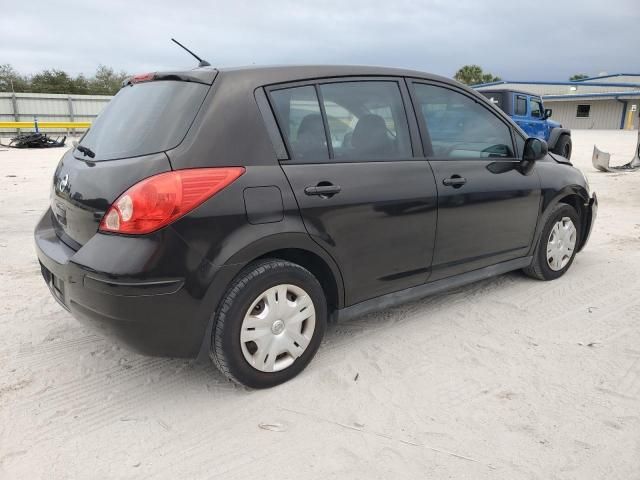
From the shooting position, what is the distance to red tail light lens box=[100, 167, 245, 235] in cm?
218

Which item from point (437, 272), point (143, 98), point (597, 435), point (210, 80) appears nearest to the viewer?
point (597, 435)

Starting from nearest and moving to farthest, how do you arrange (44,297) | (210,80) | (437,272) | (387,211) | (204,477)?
(204,477), (210,80), (387,211), (437,272), (44,297)

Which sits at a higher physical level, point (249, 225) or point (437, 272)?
point (249, 225)

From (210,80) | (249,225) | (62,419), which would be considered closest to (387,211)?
(249,225)

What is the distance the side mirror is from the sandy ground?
1076 millimetres

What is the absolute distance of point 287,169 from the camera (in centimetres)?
252

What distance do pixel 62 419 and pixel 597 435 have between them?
245cm

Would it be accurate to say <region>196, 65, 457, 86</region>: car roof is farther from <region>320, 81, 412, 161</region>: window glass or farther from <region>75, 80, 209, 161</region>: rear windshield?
<region>75, 80, 209, 161</region>: rear windshield

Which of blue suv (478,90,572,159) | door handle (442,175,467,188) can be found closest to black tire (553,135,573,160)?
blue suv (478,90,572,159)

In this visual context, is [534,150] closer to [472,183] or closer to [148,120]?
[472,183]

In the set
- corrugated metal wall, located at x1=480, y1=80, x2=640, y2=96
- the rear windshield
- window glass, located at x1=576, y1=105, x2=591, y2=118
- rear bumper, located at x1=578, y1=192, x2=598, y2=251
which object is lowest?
rear bumper, located at x1=578, y1=192, x2=598, y2=251

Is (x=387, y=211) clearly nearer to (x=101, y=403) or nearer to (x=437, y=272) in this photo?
(x=437, y=272)

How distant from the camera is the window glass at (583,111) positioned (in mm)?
41750

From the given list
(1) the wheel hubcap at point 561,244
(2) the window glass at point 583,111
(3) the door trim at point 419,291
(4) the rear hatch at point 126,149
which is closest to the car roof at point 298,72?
(4) the rear hatch at point 126,149
